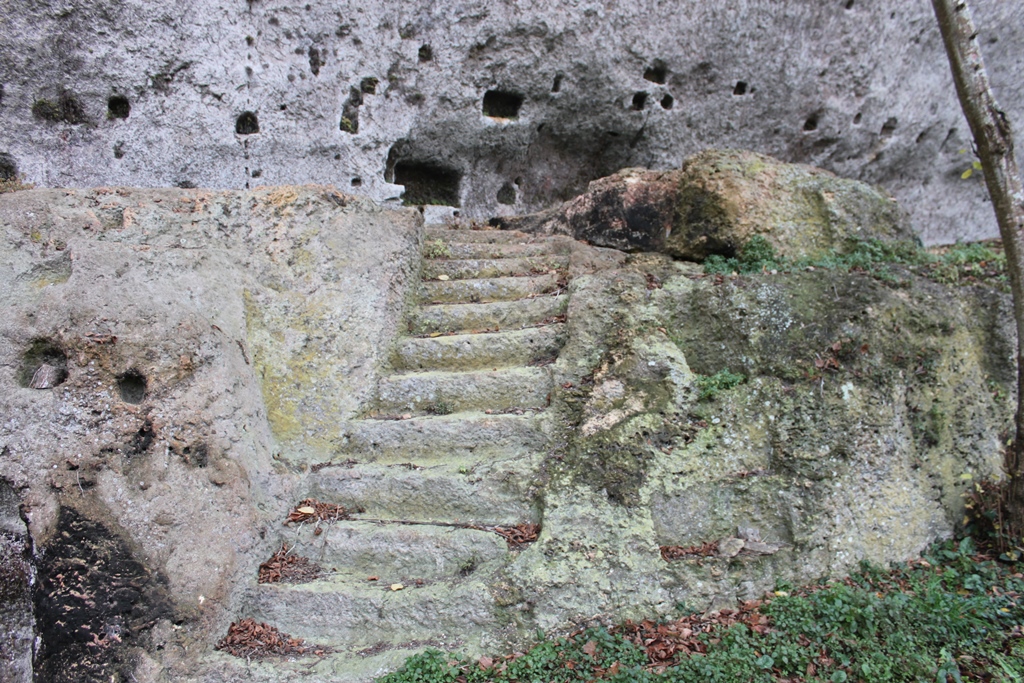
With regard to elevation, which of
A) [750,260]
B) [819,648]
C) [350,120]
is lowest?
[819,648]

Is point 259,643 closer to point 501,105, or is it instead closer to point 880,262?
point 880,262


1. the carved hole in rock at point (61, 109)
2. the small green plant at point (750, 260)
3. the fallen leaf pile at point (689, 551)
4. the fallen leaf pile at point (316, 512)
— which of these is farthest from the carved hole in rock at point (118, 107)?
the fallen leaf pile at point (689, 551)

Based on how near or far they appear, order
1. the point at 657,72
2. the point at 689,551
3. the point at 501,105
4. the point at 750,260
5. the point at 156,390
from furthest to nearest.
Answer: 1. the point at 657,72
2. the point at 501,105
3. the point at 750,260
4. the point at 156,390
5. the point at 689,551

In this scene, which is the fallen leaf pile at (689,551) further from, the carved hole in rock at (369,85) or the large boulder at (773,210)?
the carved hole in rock at (369,85)

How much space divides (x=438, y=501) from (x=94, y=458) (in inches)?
89.0

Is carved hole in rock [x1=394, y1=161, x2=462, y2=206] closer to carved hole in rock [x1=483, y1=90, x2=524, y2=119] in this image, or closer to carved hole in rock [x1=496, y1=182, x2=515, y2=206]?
carved hole in rock [x1=496, y1=182, x2=515, y2=206]

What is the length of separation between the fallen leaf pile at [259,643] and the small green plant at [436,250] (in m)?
3.93

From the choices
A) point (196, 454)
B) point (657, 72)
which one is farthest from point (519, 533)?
point (657, 72)

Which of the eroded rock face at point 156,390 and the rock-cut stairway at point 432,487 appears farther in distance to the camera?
the rock-cut stairway at point 432,487

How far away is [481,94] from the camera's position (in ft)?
31.7

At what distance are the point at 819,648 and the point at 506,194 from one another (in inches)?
333

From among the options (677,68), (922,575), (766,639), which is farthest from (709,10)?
(766,639)

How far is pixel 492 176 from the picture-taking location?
10.6 meters

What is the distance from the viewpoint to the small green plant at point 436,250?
6.94m
